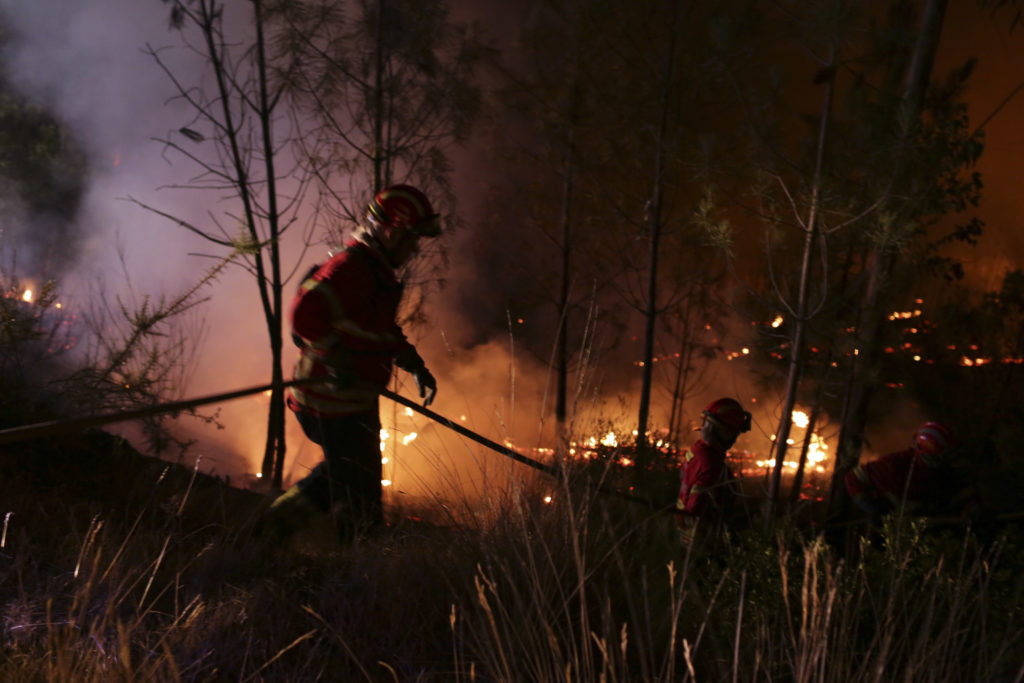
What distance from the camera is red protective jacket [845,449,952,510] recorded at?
4.58m

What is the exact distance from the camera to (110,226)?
38.1 feet

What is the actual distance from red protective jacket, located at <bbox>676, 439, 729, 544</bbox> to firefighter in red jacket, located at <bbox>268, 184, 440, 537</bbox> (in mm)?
1626

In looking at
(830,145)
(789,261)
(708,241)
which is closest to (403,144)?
(708,241)

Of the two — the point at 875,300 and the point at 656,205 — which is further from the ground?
the point at 656,205

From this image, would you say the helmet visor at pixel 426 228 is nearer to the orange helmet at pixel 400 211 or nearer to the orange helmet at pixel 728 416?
the orange helmet at pixel 400 211

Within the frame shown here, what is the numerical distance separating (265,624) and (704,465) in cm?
253

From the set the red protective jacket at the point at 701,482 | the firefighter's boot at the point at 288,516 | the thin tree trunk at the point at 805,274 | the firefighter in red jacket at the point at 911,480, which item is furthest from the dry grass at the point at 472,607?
the thin tree trunk at the point at 805,274

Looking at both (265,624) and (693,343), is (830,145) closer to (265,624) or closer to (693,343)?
(265,624)

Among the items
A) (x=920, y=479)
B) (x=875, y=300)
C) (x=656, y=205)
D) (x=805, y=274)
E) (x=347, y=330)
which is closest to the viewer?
(x=347, y=330)

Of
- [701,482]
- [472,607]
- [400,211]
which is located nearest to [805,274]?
[701,482]

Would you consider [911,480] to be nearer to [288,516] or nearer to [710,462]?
[710,462]

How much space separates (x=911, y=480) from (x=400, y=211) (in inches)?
170

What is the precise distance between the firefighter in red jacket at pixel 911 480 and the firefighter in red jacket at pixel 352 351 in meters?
3.56

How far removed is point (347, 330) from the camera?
2920mm
